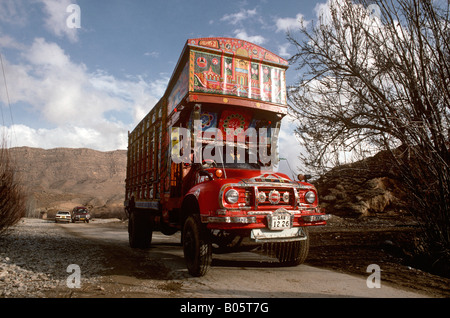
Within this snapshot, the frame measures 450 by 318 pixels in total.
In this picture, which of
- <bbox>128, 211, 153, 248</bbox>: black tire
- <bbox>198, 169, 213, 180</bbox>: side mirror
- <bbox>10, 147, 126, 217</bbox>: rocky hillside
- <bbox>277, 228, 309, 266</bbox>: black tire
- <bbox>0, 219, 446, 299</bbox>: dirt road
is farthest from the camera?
<bbox>10, 147, 126, 217</bbox>: rocky hillside

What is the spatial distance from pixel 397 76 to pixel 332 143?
1964 mm

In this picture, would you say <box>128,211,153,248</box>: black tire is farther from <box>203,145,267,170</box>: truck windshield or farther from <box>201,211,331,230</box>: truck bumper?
<box>201,211,331,230</box>: truck bumper

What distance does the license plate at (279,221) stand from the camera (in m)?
4.09

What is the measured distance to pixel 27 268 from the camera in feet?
16.6

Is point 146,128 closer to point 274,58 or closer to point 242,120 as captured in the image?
point 242,120

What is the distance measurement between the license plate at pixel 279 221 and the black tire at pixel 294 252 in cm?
83

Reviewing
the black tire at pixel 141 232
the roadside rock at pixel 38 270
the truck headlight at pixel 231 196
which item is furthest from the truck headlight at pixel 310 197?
the black tire at pixel 141 232

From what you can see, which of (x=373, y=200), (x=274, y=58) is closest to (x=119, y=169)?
(x=373, y=200)

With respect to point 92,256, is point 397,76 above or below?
above

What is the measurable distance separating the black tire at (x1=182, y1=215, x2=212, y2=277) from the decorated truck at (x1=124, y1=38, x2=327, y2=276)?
1 centimetres

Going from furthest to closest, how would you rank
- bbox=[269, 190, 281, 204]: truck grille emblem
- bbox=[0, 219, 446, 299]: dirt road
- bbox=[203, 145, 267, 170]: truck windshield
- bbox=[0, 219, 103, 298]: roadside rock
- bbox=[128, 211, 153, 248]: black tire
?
bbox=[128, 211, 153, 248]: black tire, bbox=[203, 145, 267, 170]: truck windshield, bbox=[269, 190, 281, 204]: truck grille emblem, bbox=[0, 219, 103, 298]: roadside rock, bbox=[0, 219, 446, 299]: dirt road

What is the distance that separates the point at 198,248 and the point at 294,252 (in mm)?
1841

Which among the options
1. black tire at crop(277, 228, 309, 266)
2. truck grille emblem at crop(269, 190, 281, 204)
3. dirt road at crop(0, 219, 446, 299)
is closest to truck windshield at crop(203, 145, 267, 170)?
truck grille emblem at crop(269, 190, 281, 204)

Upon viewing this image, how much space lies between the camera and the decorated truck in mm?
4184
